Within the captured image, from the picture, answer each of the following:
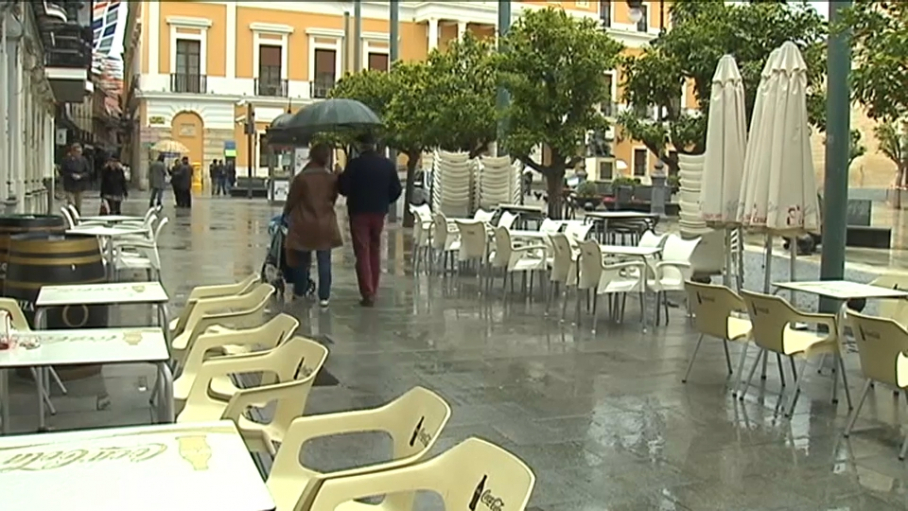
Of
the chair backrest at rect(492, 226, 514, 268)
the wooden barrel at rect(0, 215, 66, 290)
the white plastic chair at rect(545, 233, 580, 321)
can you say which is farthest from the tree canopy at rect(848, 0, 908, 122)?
the wooden barrel at rect(0, 215, 66, 290)

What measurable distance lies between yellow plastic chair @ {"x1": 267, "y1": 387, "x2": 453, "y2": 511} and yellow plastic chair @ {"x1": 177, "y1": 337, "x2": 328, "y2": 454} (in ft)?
1.36

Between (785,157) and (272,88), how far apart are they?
139 feet

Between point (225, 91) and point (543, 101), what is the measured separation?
35903mm

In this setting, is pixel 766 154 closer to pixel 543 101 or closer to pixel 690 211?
pixel 690 211

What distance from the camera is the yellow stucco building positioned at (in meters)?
46.2

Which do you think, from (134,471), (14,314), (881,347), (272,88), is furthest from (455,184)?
(272,88)

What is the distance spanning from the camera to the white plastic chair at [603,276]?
8984 millimetres

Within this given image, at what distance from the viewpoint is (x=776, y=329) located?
19.8ft

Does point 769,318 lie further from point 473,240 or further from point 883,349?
point 473,240

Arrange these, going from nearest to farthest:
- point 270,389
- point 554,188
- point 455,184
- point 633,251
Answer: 1. point 270,389
2. point 633,251
3. point 554,188
4. point 455,184

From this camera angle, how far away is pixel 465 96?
18.6 m

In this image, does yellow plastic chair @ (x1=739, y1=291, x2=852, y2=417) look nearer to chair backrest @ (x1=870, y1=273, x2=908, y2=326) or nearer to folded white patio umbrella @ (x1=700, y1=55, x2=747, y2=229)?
chair backrest @ (x1=870, y1=273, x2=908, y2=326)

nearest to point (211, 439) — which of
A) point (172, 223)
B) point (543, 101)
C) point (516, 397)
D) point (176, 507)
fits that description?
point (176, 507)

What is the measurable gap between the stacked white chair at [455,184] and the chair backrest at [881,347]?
14755mm
